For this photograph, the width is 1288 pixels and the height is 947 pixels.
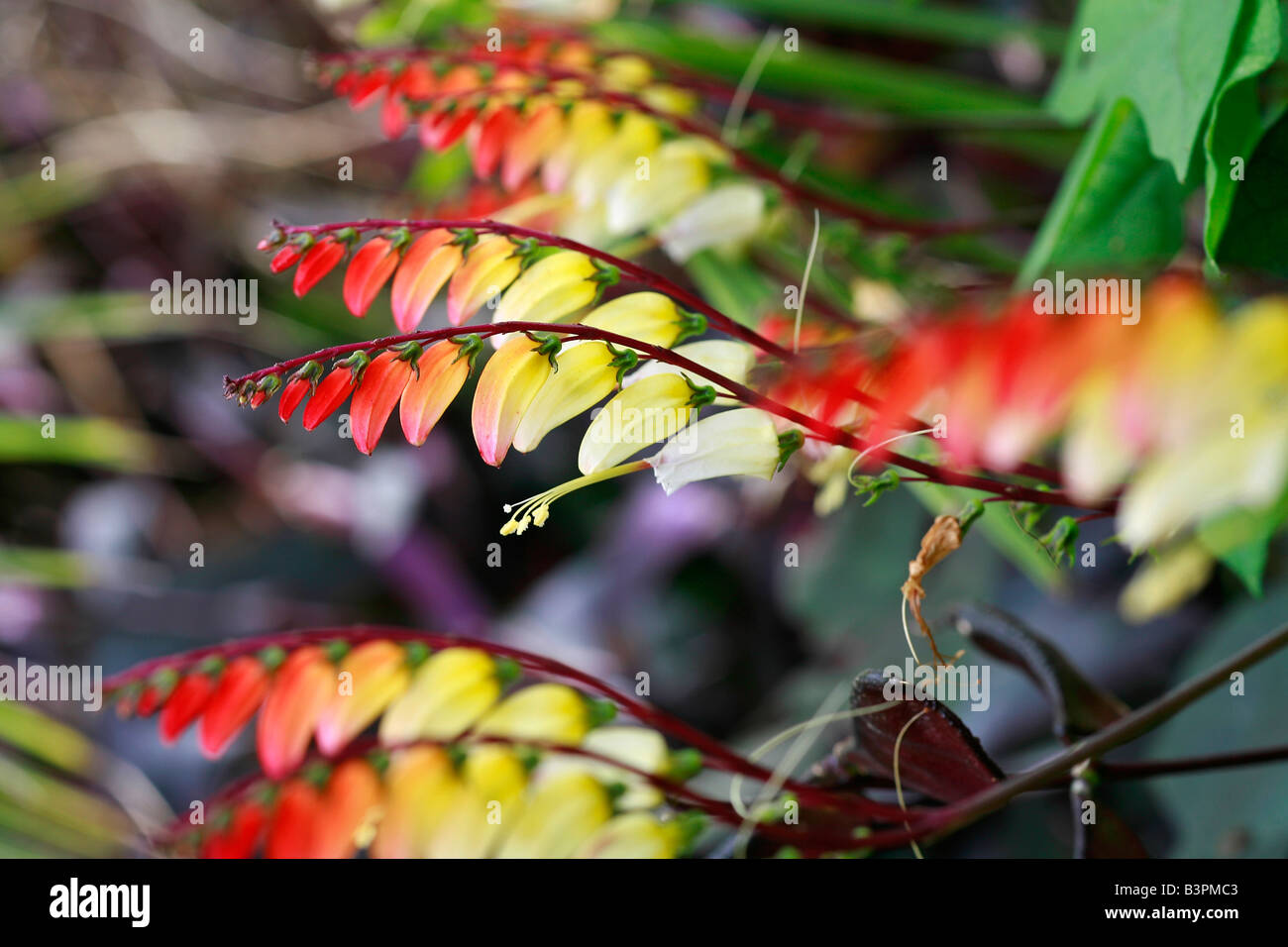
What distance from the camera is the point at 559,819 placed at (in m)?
0.29

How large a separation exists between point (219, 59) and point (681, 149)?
0.93m

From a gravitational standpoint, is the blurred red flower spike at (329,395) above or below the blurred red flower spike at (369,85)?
below

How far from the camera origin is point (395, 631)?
303mm

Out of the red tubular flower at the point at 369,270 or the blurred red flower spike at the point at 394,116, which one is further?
the blurred red flower spike at the point at 394,116

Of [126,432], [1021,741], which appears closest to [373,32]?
[1021,741]

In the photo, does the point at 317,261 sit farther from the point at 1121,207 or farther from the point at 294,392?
the point at 1121,207

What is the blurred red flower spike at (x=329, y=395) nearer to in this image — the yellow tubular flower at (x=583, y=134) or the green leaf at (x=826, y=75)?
the yellow tubular flower at (x=583, y=134)

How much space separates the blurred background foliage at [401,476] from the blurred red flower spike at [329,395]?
277mm

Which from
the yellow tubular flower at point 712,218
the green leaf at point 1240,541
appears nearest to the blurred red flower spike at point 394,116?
the yellow tubular flower at point 712,218

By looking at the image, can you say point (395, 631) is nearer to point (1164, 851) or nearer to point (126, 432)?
point (1164, 851)

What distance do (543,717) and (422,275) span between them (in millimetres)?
136

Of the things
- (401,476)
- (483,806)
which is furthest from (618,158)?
(401,476)

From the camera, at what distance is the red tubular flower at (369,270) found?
27 centimetres

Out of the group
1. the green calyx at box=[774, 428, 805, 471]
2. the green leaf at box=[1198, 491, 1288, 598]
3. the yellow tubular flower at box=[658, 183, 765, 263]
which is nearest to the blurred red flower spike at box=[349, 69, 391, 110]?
the yellow tubular flower at box=[658, 183, 765, 263]
